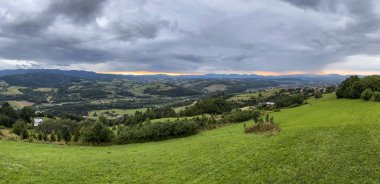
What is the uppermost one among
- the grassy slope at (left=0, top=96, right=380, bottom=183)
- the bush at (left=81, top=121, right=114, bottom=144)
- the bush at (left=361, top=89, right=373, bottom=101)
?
the bush at (left=361, top=89, right=373, bottom=101)

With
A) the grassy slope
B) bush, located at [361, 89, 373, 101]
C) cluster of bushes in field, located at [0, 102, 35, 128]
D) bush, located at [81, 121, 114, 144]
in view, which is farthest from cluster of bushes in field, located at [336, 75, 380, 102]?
cluster of bushes in field, located at [0, 102, 35, 128]

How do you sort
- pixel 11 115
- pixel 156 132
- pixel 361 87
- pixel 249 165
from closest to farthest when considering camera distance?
1. pixel 249 165
2. pixel 156 132
3. pixel 361 87
4. pixel 11 115

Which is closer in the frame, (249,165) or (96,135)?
(249,165)

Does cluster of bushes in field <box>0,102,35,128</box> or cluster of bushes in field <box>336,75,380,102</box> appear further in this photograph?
cluster of bushes in field <box>0,102,35,128</box>

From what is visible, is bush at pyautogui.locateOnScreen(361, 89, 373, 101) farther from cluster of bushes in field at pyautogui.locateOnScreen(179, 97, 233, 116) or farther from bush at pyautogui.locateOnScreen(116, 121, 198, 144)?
cluster of bushes in field at pyautogui.locateOnScreen(179, 97, 233, 116)

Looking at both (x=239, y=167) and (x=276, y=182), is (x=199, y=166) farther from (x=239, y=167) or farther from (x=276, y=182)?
(x=276, y=182)

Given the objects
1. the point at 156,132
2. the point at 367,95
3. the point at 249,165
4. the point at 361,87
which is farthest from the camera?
the point at 361,87

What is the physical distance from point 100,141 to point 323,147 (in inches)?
2004

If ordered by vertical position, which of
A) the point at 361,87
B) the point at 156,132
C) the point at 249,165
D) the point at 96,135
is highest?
the point at 361,87

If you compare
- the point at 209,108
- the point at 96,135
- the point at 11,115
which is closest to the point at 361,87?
the point at 209,108

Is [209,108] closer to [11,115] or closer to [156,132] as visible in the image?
[156,132]

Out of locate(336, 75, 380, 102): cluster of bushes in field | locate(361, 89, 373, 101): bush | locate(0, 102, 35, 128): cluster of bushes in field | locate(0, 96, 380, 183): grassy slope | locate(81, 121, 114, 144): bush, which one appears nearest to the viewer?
locate(0, 96, 380, 183): grassy slope

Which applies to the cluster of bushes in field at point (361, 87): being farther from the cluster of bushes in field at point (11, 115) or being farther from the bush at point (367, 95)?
the cluster of bushes in field at point (11, 115)

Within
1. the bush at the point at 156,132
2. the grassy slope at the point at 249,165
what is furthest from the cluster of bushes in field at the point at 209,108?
the grassy slope at the point at 249,165
